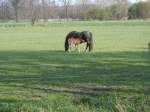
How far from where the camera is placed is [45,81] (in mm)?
15000

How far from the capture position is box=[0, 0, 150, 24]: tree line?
112 m

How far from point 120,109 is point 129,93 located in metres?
3.53

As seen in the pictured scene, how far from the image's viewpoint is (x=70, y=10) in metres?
143

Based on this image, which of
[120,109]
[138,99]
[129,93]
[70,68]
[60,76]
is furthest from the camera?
[70,68]

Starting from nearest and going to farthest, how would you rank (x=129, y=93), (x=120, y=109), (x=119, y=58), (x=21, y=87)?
1. (x=120, y=109)
2. (x=129, y=93)
3. (x=21, y=87)
4. (x=119, y=58)

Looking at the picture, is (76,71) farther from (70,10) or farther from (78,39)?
(70,10)

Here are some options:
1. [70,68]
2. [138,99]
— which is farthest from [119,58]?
[138,99]

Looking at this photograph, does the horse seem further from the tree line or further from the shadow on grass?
the tree line

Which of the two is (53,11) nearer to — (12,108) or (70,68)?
(70,68)

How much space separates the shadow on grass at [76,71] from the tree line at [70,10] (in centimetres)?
A: 7990

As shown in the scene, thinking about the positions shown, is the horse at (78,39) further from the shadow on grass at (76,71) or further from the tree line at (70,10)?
the tree line at (70,10)

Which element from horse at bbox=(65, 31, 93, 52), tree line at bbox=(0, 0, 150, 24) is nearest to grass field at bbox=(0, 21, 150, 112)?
horse at bbox=(65, 31, 93, 52)

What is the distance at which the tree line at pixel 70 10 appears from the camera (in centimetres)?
11244

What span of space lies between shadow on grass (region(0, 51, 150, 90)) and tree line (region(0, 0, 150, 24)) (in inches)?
3146
